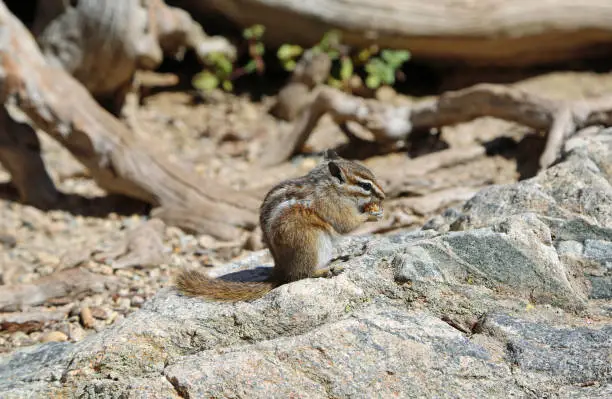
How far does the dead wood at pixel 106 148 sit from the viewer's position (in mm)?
7023

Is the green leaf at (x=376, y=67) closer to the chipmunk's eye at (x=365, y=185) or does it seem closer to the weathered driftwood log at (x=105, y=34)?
the weathered driftwood log at (x=105, y=34)

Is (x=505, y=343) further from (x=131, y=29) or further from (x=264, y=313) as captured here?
(x=131, y=29)

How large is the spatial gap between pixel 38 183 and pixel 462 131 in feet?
15.2

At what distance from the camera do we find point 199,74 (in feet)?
33.2

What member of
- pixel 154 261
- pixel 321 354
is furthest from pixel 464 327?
pixel 154 261

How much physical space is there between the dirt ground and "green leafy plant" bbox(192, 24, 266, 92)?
0.33 metres

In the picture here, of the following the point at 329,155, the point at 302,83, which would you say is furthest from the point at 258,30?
the point at 329,155

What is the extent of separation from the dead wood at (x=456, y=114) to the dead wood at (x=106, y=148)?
1.52 m

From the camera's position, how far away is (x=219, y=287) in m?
4.02

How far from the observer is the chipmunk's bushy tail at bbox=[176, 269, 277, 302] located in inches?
155

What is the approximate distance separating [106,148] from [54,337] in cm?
271

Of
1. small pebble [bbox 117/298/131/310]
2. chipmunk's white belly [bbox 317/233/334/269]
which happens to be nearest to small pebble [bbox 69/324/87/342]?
small pebble [bbox 117/298/131/310]

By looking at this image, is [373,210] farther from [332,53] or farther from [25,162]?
[332,53]

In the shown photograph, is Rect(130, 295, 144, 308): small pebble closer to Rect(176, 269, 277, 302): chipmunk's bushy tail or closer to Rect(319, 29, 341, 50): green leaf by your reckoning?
Rect(176, 269, 277, 302): chipmunk's bushy tail
